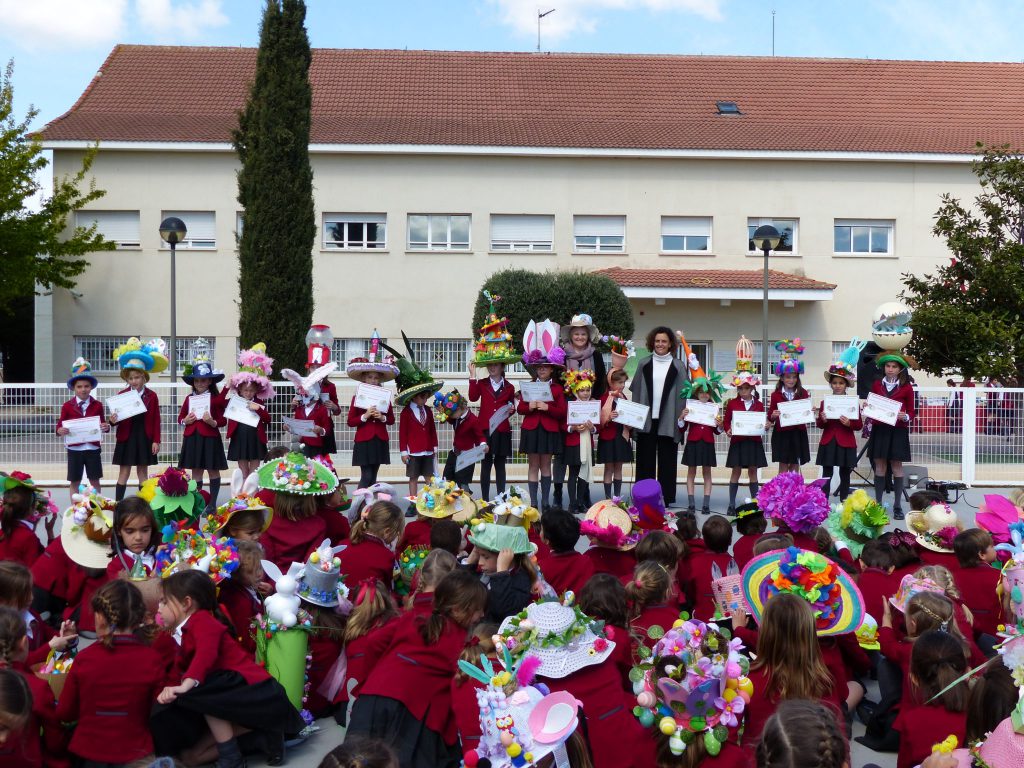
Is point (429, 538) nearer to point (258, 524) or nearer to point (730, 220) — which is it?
point (258, 524)

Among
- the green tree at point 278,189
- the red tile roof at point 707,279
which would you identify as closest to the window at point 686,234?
the red tile roof at point 707,279

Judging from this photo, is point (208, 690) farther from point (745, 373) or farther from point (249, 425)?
point (745, 373)

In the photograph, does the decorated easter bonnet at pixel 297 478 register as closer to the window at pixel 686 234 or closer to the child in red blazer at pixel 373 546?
the child in red blazer at pixel 373 546

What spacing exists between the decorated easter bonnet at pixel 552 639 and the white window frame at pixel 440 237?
2287 cm

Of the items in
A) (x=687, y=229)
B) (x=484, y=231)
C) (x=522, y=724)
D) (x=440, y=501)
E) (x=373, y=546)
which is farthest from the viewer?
(x=687, y=229)

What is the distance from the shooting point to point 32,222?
23922 millimetres

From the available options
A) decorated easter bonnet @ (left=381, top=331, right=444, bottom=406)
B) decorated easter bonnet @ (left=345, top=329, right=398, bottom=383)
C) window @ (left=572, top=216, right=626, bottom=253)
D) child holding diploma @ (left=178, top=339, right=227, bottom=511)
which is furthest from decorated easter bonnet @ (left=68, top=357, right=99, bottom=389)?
window @ (left=572, top=216, right=626, bottom=253)

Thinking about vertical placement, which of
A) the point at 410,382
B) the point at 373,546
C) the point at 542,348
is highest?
the point at 542,348

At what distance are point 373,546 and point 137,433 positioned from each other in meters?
5.40

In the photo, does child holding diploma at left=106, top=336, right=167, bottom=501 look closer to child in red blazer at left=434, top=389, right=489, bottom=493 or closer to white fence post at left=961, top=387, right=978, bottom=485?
child in red blazer at left=434, top=389, right=489, bottom=493

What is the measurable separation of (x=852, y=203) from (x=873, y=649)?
22837mm

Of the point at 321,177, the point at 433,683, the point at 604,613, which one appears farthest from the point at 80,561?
the point at 321,177

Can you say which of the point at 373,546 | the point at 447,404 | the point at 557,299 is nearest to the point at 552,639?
the point at 373,546

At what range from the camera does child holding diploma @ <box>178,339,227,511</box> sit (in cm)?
1036
